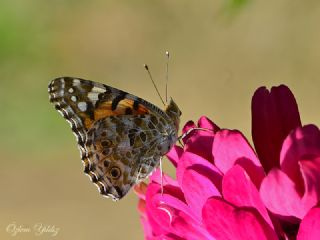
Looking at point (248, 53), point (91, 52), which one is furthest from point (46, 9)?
point (248, 53)

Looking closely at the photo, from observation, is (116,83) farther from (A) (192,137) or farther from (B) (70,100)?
(A) (192,137)

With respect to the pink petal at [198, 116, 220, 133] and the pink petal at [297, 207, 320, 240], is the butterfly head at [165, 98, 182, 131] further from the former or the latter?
the pink petal at [297, 207, 320, 240]

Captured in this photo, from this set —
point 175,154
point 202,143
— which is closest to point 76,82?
point 175,154

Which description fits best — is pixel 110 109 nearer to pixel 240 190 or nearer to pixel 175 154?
pixel 175 154

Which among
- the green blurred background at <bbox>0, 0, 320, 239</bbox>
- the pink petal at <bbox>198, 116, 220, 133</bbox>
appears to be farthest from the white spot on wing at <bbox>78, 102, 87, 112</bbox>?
the green blurred background at <bbox>0, 0, 320, 239</bbox>

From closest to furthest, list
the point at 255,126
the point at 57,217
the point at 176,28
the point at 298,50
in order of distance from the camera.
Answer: the point at 255,126 < the point at 57,217 < the point at 298,50 < the point at 176,28

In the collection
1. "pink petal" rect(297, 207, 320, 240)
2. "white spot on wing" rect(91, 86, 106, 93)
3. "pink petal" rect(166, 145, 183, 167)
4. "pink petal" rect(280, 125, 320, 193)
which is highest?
"white spot on wing" rect(91, 86, 106, 93)

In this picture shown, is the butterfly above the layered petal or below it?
above
